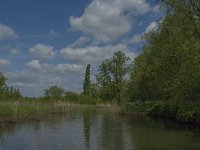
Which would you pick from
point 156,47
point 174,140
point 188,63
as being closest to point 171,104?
point 156,47

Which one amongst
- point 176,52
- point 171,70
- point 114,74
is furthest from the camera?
point 114,74

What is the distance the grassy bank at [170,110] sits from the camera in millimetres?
38125

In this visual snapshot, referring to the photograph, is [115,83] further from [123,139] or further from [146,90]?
[123,139]

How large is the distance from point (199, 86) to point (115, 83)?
234 ft

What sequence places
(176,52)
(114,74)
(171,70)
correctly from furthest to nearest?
(114,74) < (171,70) < (176,52)

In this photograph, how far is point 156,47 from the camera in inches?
2100

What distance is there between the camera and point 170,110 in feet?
161

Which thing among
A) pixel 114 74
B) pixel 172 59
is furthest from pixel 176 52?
pixel 114 74

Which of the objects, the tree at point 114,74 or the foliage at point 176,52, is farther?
the tree at point 114,74

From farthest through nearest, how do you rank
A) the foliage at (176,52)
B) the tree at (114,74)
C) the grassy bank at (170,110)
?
1. the tree at (114,74)
2. the grassy bank at (170,110)
3. the foliage at (176,52)

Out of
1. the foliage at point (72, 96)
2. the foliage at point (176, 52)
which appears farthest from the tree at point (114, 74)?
the foliage at point (176, 52)

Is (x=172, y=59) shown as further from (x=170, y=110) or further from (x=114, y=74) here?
(x=114, y=74)

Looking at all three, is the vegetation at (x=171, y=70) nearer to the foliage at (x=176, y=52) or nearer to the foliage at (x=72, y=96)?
the foliage at (x=176, y=52)

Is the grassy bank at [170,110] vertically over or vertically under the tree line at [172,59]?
under
